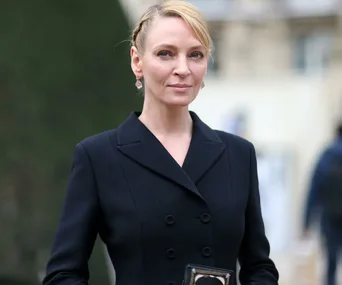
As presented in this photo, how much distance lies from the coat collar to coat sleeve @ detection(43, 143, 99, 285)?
0.13 metres

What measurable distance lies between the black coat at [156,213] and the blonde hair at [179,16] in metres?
0.25

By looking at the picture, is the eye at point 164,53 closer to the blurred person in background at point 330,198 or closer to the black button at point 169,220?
the black button at point 169,220

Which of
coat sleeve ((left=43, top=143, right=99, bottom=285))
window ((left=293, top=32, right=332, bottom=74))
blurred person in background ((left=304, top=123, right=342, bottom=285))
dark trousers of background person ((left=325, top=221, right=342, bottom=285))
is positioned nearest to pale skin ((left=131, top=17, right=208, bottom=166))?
coat sleeve ((left=43, top=143, right=99, bottom=285))

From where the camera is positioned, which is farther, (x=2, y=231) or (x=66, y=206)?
(x=2, y=231)

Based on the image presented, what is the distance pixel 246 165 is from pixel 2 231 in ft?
A: 10.1

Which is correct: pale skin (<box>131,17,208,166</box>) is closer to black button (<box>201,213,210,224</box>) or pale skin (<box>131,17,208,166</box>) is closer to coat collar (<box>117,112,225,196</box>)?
coat collar (<box>117,112,225,196</box>)

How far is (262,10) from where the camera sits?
90.5ft

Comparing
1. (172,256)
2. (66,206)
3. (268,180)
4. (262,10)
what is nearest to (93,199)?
(66,206)

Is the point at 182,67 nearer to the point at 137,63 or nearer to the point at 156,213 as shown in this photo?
Answer: the point at 137,63

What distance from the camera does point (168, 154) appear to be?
→ 279 cm

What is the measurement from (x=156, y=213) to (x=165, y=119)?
27 cm

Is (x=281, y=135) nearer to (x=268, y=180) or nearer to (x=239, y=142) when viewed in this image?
(x=268, y=180)

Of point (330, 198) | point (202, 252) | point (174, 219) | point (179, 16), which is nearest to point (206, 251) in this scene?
point (202, 252)

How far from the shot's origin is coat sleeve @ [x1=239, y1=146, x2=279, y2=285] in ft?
9.27
